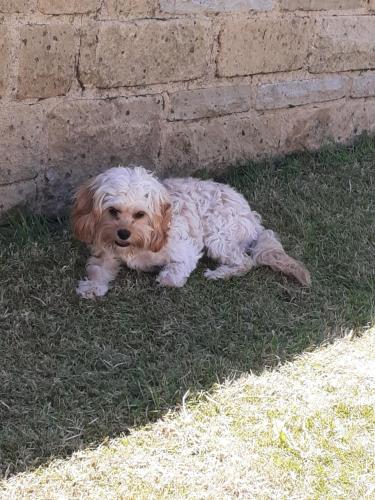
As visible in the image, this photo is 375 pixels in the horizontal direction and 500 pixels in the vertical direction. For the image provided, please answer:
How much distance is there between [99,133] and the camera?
459 centimetres

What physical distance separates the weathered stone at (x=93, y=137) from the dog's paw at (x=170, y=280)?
0.98 m

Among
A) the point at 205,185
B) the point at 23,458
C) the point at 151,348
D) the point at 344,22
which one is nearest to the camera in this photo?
the point at 23,458

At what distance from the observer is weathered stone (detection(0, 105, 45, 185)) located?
4188 mm

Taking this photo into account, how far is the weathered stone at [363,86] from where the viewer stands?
20.1ft

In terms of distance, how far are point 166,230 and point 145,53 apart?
1.29 metres

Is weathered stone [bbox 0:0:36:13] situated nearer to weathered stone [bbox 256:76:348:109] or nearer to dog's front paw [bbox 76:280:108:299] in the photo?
dog's front paw [bbox 76:280:108:299]

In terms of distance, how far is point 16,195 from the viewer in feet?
14.4

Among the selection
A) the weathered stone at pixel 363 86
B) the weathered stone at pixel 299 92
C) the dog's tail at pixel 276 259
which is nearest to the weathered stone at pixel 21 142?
the dog's tail at pixel 276 259

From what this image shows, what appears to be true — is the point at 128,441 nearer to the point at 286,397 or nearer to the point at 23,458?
the point at 23,458

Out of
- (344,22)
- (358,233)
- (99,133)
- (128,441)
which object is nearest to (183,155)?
(99,133)

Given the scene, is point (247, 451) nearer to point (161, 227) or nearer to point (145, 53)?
point (161, 227)

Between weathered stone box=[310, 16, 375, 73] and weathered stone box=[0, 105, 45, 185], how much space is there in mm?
2415

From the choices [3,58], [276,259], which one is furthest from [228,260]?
[3,58]

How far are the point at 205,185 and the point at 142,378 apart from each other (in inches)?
60.2
